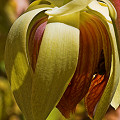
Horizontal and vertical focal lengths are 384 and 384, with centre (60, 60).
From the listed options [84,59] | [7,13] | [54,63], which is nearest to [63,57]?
[54,63]

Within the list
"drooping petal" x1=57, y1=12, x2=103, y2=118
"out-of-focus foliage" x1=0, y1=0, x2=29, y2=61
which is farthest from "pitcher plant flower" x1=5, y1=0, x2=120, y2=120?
"out-of-focus foliage" x1=0, y1=0, x2=29, y2=61

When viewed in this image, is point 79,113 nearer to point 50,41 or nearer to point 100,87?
point 100,87

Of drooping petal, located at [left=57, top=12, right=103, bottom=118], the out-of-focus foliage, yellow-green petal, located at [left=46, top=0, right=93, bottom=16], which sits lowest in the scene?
the out-of-focus foliage

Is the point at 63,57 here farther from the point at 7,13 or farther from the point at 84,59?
the point at 7,13

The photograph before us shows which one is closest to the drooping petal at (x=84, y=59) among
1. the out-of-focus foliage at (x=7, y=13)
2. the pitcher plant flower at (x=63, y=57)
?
the pitcher plant flower at (x=63, y=57)

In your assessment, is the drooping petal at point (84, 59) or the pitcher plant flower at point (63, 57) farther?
the drooping petal at point (84, 59)

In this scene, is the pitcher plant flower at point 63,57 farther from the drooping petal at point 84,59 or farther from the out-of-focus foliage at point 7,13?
the out-of-focus foliage at point 7,13

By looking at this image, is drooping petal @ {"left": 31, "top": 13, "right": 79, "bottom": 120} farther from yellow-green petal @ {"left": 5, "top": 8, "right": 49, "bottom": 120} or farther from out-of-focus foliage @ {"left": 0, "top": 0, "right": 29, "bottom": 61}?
out-of-focus foliage @ {"left": 0, "top": 0, "right": 29, "bottom": 61}
